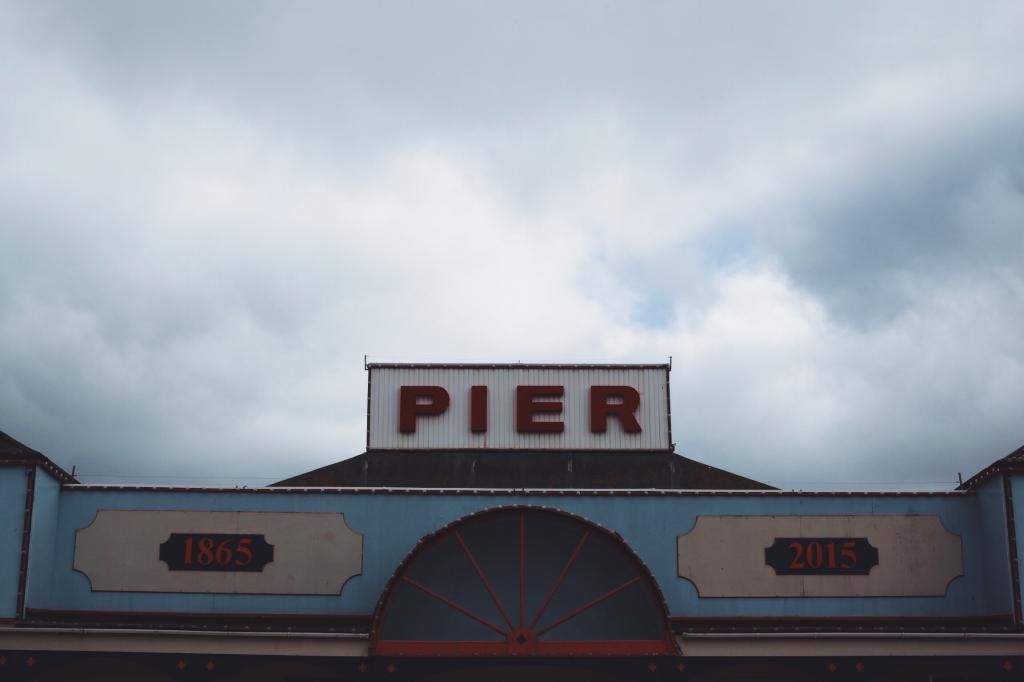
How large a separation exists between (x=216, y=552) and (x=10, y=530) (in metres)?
4.66

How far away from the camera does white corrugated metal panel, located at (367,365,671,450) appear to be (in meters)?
31.0

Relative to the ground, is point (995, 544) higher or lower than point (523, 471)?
lower

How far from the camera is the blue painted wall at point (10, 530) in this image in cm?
2472

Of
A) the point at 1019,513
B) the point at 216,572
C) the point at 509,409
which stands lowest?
the point at 216,572

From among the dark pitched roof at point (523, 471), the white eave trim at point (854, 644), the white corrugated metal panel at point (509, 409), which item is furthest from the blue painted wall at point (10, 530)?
the white eave trim at point (854, 644)

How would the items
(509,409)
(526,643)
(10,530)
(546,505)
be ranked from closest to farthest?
1. (526,643)
2. (10,530)
3. (546,505)
4. (509,409)

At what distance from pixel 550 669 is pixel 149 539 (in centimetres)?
1028

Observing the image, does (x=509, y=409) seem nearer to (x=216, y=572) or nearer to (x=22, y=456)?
(x=216, y=572)

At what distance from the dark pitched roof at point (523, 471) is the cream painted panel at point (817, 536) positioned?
3.51 meters

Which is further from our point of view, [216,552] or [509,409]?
[509,409]

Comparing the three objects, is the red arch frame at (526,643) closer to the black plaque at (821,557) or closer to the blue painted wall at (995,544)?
the black plaque at (821,557)

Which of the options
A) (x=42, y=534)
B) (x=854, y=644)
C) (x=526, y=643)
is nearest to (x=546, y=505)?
(x=526, y=643)

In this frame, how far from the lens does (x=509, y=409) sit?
31.2 m

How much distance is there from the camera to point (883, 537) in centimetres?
2666
